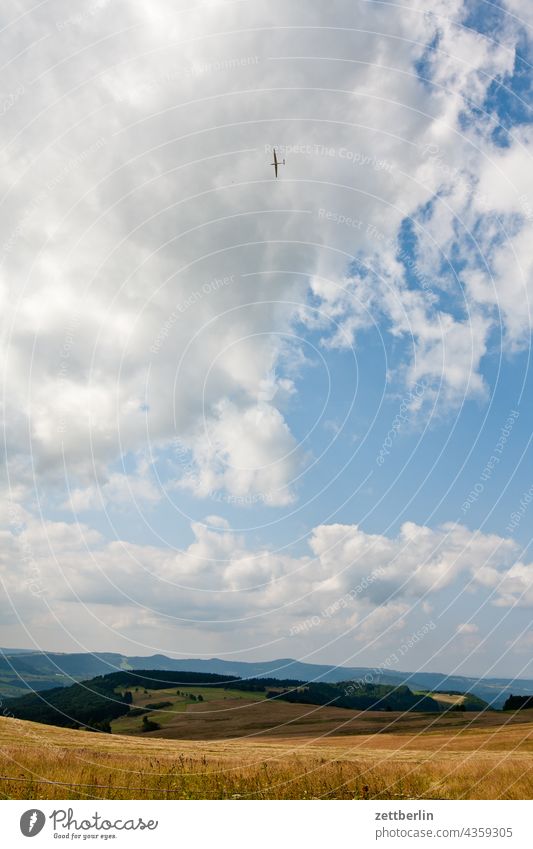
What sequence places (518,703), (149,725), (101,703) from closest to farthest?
(149,725)
(518,703)
(101,703)

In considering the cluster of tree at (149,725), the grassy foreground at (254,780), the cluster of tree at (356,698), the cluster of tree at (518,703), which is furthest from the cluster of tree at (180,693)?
the grassy foreground at (254,780)

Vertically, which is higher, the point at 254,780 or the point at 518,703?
the point at 254,780

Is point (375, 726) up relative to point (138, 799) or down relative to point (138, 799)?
down

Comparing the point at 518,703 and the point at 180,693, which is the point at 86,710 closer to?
the point at 180,693

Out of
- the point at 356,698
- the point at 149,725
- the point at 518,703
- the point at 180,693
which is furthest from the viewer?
the point at 356,698

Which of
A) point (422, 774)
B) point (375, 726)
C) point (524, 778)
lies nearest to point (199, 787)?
point (422, 774)
